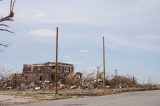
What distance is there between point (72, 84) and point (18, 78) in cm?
789

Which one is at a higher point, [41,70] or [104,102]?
[41,70]

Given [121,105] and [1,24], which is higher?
[1,24]

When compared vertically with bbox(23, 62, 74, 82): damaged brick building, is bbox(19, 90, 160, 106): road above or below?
below

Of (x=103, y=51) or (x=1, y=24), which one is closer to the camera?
(x=1, y=24)

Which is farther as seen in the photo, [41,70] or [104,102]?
[41,70]

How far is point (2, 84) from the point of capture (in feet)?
172

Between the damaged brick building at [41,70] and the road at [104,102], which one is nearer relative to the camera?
the road at [104,102]

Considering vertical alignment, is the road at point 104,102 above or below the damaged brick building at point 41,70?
below

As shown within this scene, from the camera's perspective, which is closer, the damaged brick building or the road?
the road

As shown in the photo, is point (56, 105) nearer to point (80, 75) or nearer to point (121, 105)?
point (121, 105)

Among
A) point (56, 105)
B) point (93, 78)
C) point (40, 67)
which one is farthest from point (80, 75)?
point (56, 105)

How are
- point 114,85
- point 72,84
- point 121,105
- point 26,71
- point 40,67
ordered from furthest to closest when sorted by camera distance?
point 26,71 < point 40,67 < point 114,85 < point 72,84 < point 121,105

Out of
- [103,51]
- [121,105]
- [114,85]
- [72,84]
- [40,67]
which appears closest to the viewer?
[121,105]

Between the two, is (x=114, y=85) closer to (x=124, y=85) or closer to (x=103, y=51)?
(x=124, y=85)
